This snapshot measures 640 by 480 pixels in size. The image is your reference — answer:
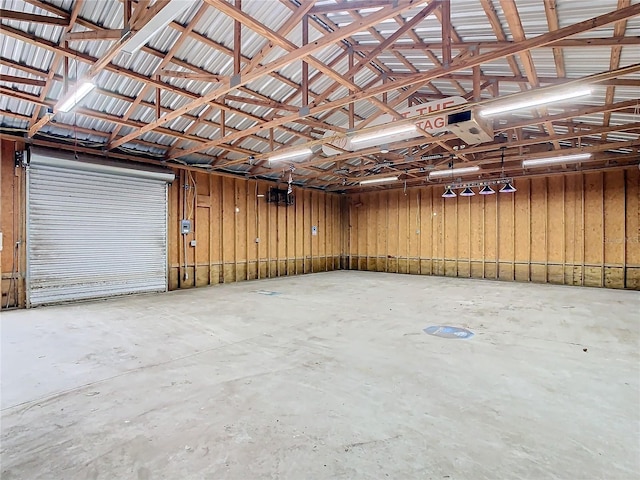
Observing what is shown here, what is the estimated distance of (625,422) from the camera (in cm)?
268

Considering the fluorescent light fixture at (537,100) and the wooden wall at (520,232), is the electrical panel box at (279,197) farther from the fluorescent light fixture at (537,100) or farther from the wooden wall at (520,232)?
the fluorescent light fixture at (537,100)

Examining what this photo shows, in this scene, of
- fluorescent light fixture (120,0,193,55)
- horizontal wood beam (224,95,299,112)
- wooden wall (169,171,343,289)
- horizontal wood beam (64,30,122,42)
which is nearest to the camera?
fluorescent light fixture (120,0,193,55)

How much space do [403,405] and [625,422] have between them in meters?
1.77

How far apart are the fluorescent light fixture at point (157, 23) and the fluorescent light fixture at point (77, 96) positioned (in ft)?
4.23

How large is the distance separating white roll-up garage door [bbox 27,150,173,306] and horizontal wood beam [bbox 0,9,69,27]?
3.97 meters

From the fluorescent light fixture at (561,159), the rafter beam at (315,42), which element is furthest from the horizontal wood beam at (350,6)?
the fluorescent light fixture at (561,159)

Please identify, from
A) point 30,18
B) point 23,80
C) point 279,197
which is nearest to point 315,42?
point 30,18

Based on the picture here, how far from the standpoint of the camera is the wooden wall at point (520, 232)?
9.83 meters

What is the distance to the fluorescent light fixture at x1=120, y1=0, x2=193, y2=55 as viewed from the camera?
268cm

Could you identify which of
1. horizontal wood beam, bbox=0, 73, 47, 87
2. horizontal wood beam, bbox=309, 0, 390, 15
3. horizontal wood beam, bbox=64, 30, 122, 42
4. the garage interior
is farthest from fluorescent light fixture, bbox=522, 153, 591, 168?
horizontal wood beam, bbox=0, 73, 47, 87

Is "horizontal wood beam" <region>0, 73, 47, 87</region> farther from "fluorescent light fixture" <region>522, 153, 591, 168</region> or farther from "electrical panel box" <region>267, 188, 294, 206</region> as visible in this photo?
"fluorescent light fixture" <region>522, 153, 591, 168</region>

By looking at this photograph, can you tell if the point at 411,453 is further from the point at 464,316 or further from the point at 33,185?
the point at 33,185

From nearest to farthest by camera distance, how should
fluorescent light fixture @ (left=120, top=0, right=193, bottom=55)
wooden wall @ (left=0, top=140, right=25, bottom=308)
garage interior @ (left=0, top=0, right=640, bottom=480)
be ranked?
1. garage interior @ (left=0, top=0, right=640, bottom=480)
2. fluorescent light fixture @ (left=120, top=0, right=193, bottom=55)
3. wooden wall @ (left=0, top=140, right=25, bottom=308)

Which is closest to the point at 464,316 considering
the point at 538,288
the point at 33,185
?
the point at 538,288
